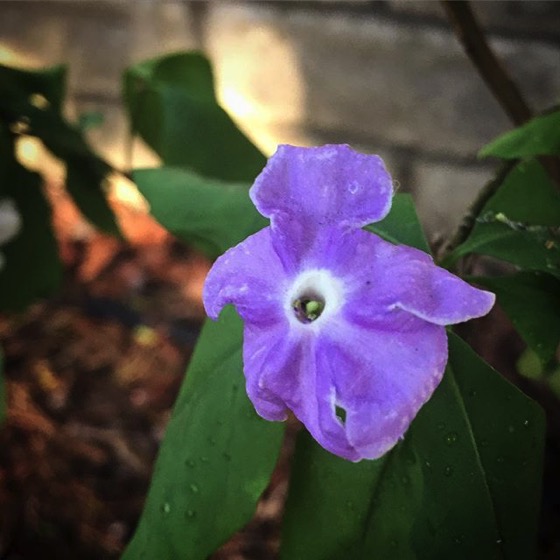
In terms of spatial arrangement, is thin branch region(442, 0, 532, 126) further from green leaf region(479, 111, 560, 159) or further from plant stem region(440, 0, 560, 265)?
green leaf region(479, 111, 560, 159)

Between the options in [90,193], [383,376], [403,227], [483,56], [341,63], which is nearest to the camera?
[383,376]

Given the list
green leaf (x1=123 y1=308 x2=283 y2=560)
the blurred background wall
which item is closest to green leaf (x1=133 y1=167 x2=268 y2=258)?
green leaf (x1=123 y1=308 x2=283 y2=560)

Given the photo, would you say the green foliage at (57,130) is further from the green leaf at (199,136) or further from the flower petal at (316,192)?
the flower petal at (316,192)

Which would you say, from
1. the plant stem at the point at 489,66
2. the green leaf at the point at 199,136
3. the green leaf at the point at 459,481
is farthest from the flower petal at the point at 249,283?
the green leaf at the point at 199,136

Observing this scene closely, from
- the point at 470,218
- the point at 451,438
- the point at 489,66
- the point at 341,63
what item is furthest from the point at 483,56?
the point at 341,63

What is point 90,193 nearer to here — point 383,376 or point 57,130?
point 57,130

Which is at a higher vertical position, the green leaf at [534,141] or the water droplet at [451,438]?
the green leaf at [534,141]
